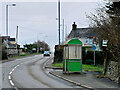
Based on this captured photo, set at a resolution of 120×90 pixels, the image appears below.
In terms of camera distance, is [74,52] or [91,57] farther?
[91,57]

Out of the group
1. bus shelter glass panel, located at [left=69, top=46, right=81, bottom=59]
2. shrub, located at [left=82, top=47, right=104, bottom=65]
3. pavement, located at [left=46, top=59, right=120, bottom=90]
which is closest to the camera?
pavement, located at [left=46, top=59, right=120, bottom=90]

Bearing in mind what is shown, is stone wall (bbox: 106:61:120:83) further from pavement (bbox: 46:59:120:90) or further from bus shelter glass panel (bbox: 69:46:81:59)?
bus shelter glass panel (bbox: 69:46:81:59)

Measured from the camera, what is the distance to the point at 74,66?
18.2m

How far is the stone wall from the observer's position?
1361 centimetres

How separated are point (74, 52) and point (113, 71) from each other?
4.75 metres

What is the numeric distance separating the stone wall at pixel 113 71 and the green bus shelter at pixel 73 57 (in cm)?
307

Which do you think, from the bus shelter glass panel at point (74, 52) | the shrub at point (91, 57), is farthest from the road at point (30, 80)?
the shrub at point (91, 57)

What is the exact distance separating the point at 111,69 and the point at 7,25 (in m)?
32.0

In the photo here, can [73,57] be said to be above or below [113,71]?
above

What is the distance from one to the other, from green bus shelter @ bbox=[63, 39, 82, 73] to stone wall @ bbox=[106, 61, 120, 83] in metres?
3.07

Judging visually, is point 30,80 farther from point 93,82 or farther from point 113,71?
point 113,71

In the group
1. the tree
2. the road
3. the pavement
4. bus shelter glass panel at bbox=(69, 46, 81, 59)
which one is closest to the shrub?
bus shelter glass panel at bbox=(69, 46, 81, 59)

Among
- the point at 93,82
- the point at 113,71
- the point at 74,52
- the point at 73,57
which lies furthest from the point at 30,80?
the point at 113,71

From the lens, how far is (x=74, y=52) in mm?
18484
